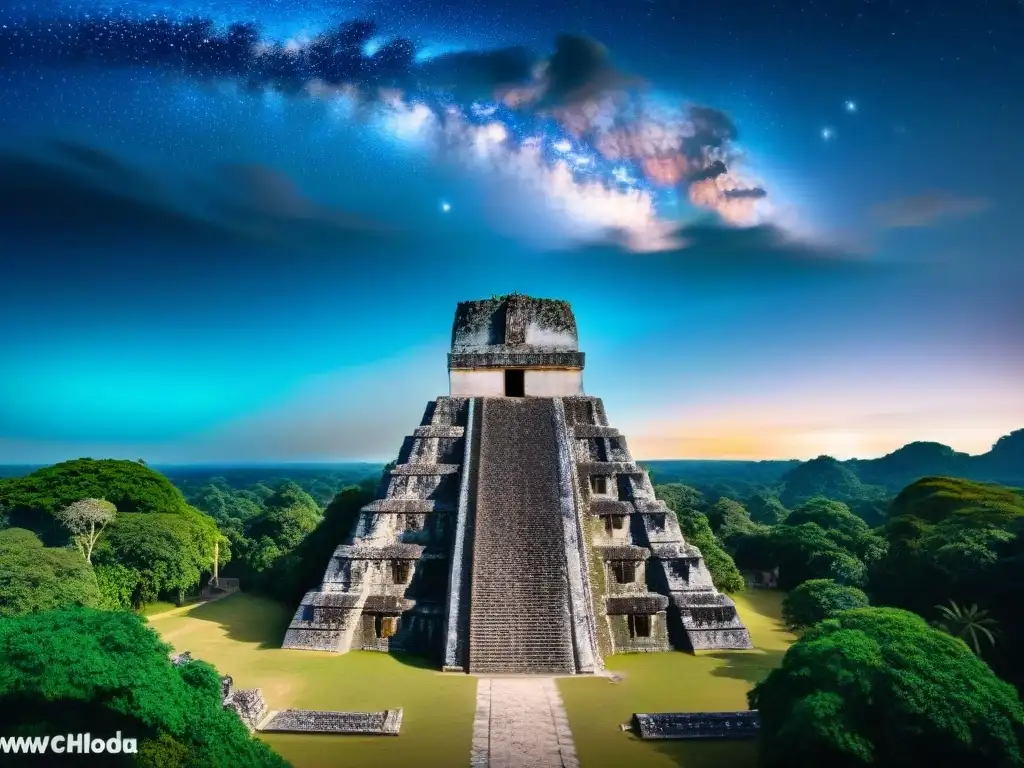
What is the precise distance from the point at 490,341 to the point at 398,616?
10.7m

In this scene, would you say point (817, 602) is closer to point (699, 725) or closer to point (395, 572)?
point (699, 725)

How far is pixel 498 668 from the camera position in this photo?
15195mm

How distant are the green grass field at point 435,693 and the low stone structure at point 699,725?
0.69ft

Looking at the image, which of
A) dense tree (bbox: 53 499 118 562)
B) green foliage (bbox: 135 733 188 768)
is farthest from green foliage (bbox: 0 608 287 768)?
dense tree (bbox: 53 499 118 562)

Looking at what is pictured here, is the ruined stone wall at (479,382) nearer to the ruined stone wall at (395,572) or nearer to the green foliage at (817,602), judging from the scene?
the ruined stone wall at (395,572)

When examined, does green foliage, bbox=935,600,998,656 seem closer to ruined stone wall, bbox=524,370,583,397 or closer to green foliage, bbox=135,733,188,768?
ruined stone wall, bbox=524,370,583,397

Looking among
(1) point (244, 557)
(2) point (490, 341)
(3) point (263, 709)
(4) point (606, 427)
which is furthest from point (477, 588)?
(1) point (244, 557)

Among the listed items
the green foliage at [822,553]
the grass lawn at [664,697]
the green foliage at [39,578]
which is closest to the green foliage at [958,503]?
the green foliage at [822,553]

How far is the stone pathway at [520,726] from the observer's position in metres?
11.1

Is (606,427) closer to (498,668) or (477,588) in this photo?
(477,588)

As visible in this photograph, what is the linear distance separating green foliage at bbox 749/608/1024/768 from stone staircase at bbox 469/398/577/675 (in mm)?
5918

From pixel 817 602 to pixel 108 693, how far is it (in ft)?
58.5

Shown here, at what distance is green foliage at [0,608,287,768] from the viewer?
8.30m

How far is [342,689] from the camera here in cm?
1430
